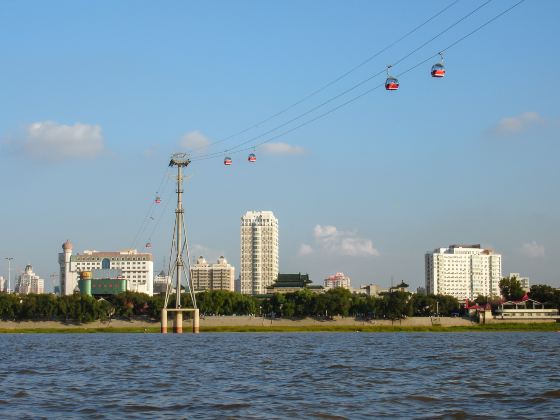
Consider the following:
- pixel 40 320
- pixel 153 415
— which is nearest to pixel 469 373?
pixel 153 415

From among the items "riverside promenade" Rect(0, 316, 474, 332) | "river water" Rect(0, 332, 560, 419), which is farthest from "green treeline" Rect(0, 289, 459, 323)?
"river water" Rect(0, 332, 560, 419)

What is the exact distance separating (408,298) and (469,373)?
152 m

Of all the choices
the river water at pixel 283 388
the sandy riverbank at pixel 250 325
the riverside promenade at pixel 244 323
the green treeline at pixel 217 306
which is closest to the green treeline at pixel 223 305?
the green treeline at pixel 217 306

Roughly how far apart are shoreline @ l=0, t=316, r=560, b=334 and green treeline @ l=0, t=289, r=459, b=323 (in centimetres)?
165

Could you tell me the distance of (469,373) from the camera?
146ft

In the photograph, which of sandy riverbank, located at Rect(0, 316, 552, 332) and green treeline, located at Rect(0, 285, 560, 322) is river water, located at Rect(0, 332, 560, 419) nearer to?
sandy riverbank, located at Rect(0, 316, 552, 332)

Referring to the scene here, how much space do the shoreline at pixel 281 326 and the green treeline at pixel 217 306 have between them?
165 centimetres

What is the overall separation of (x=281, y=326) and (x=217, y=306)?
17.6 meters

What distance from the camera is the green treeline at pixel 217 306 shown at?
Answer: 572 ft

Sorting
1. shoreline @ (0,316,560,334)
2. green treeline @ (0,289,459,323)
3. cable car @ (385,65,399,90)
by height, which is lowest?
shoreline @ (0,316,560,334)

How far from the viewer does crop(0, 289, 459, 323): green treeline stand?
6865 inches

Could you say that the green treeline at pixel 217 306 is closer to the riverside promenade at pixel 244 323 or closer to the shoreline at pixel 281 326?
the riverside promenade at pixel 244 323

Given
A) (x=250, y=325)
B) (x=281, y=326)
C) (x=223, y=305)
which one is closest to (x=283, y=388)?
(x=250, y=325)

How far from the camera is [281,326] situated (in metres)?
179
